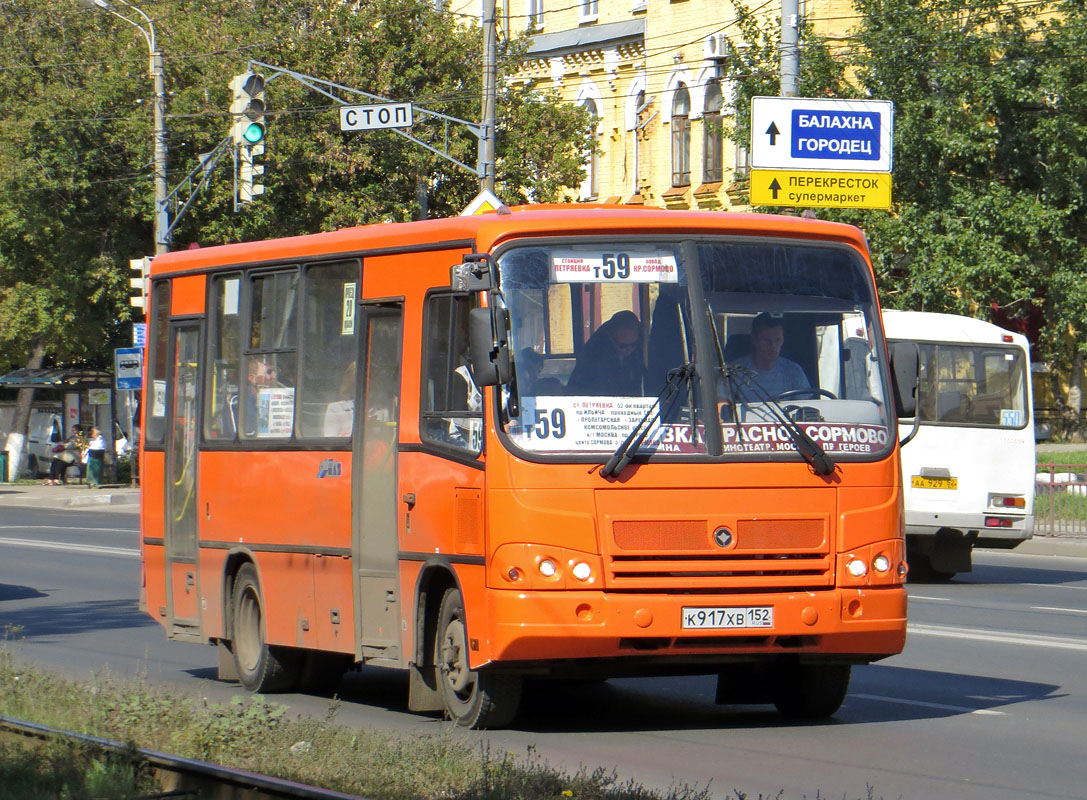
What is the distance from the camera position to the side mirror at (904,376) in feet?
33.8

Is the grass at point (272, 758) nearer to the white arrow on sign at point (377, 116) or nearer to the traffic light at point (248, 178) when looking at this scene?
the traffic light at point (248, 178)

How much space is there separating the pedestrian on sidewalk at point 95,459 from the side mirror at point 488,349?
1501 inches

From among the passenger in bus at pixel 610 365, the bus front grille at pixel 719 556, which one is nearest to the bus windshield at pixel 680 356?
the passenger in bus at pixel 610 365

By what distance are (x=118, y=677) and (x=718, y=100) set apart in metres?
37.7

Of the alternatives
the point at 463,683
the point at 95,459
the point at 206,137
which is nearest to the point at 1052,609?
the point at 463,683

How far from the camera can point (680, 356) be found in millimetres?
9641

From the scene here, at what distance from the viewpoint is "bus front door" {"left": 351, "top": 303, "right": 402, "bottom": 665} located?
412 inches

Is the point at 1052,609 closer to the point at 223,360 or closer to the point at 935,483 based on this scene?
the point at 935,483

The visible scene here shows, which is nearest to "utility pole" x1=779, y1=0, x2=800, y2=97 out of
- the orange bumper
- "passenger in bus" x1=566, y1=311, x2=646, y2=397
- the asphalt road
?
the asphalt road

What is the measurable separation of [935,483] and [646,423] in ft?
45.6

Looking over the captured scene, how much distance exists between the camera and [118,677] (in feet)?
39.3

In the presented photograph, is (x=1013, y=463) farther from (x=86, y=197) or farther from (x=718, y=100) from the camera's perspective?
(x=86, y=197)

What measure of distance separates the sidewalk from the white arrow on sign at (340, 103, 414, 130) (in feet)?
43.8

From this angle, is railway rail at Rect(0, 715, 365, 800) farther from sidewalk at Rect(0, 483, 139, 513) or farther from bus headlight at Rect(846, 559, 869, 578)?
sidewalk at Rect(0, 483, 139, 513)
